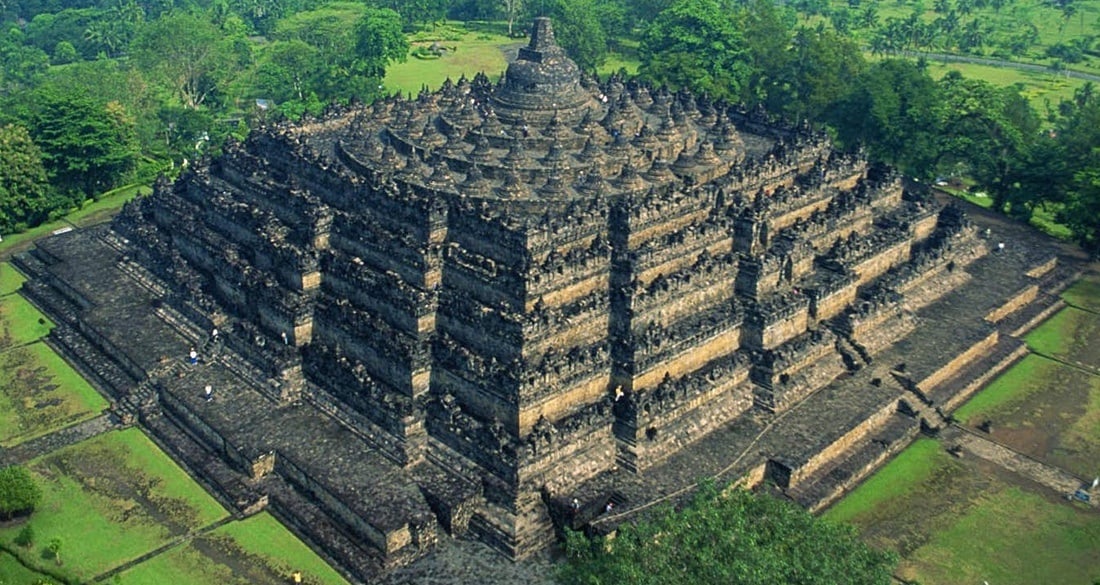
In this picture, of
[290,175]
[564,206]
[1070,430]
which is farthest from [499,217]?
[1070,430]

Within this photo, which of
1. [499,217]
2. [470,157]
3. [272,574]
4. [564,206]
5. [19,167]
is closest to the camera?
[272,574]

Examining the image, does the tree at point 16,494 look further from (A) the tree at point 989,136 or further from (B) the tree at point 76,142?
(A) the tree at point 989,136

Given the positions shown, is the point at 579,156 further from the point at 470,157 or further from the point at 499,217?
the point at 499,217

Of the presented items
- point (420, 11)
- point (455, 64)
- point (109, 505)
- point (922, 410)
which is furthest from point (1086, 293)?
point (420, 11)

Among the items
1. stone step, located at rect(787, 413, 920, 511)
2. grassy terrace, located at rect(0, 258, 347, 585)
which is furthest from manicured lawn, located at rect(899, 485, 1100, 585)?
grassy terrace, located at rect(0, 258, 347, 585)

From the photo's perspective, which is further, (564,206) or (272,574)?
(564,206)

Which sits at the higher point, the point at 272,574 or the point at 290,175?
the point at 290,175

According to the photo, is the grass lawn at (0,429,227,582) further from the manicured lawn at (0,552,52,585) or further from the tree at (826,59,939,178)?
the tree at (826,59,939,178)

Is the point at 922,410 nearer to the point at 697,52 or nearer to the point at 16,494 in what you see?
the point at 16,494
